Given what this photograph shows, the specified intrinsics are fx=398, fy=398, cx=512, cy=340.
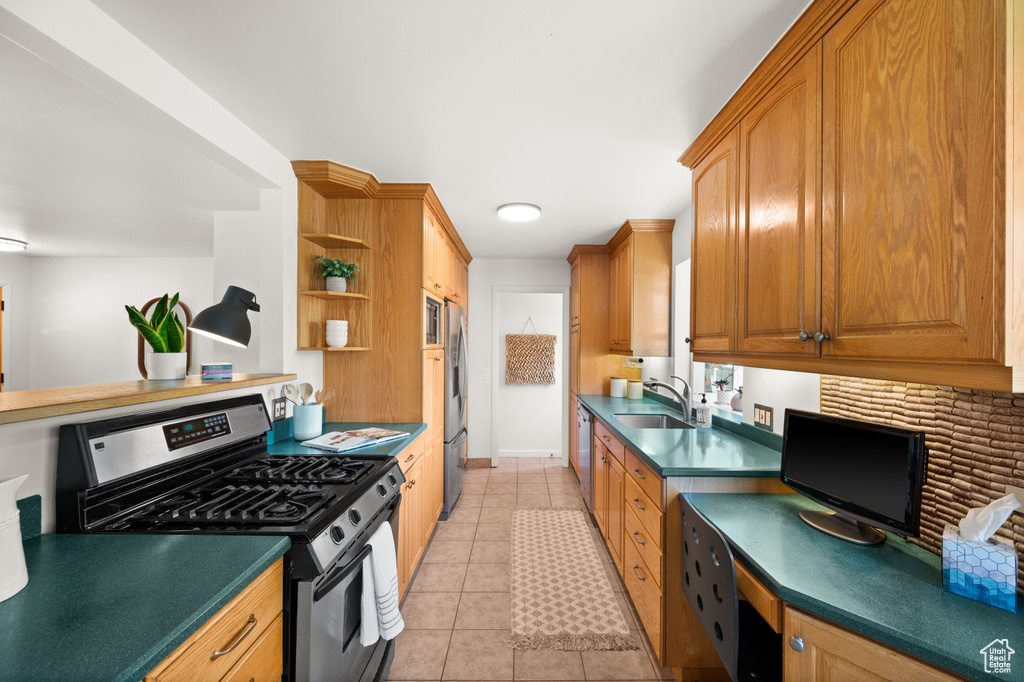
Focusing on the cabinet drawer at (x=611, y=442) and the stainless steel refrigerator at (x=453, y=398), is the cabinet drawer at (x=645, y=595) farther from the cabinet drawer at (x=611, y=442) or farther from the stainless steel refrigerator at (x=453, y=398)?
the stainless steel refrigerator at (x=453, y=398)

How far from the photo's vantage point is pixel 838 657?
915 mm

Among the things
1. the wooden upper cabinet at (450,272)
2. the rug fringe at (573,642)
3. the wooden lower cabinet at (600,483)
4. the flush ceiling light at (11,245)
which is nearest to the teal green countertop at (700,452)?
the wooden lower cabinet at (600,483)

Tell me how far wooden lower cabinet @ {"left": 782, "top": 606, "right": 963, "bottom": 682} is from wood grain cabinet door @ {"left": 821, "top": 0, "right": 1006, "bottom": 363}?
0.63 m

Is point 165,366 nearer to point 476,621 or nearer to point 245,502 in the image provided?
point 245,502

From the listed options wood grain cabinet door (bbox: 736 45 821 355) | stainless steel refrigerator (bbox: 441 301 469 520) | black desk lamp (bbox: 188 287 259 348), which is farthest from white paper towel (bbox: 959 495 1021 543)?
stainless steel refrigerator (bbox: 441 301 469 520)

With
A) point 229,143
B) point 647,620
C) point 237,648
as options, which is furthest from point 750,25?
point 647,620

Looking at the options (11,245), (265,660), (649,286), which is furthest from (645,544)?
(11,245)

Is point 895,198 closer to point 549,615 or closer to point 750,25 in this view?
point 750,25

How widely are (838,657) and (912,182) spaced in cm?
109

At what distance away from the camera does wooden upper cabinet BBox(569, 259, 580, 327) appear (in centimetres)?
420

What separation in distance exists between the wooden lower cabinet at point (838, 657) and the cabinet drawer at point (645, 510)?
684 millimetres

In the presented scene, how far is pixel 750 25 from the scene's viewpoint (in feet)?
4.18

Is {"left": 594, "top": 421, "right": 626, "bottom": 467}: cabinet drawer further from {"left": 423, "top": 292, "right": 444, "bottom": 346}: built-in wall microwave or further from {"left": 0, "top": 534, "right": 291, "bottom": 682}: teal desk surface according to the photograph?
{"left": 0, "top": 534, "right": 291, "bottom": 682}: teal desk surface

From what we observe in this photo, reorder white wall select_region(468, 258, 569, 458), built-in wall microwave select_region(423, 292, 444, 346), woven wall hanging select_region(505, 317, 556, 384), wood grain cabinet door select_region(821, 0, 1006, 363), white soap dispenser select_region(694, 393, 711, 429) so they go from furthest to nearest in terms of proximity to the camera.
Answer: woven wall hanging select_region(505, 317, 556, 384)
white wall select_region(468, 258, 569, 458)
built-in wall microwave select_region(423, 292, 444, 346)
white soap dispenser select_region(694, 393, 711, 429)
wood grain cabinet door select_region(821, 0, 1006, 363)
